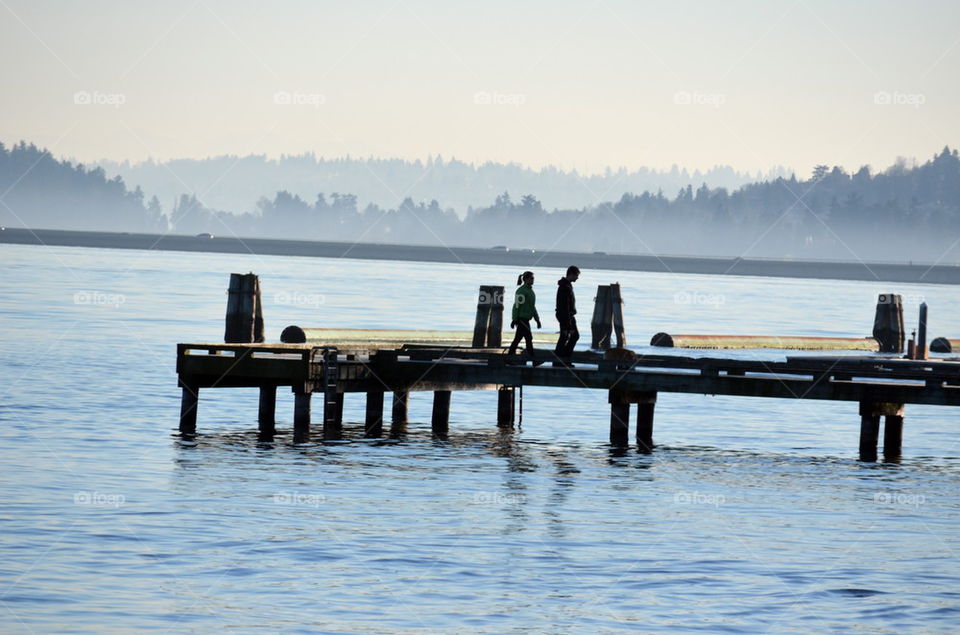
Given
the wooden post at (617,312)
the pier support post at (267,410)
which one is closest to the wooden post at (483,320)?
the wooden post at (617,312)

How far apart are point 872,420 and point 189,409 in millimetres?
14346

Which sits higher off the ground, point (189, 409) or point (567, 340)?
point (567, 340)

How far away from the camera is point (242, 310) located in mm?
32500

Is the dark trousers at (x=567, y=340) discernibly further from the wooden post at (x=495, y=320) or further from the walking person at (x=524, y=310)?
the wooden post at (x=495, y=320)

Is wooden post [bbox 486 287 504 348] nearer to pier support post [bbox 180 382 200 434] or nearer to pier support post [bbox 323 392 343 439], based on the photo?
pier support post [bbox 323 392 343 439]

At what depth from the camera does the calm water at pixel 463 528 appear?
58.8 feet

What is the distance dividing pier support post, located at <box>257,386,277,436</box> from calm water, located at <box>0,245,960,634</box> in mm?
622

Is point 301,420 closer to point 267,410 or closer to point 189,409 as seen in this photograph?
point 267,410

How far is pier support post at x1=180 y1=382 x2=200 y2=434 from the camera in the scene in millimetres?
32156

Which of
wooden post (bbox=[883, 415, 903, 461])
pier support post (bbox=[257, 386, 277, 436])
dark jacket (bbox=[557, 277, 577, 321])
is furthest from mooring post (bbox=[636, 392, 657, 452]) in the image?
pier support post (bbox=[257, 386, 277, 436])

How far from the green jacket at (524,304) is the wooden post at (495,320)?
3.48 meters

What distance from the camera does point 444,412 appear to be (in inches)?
1404

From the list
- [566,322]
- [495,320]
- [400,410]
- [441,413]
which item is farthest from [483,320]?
[400,410]

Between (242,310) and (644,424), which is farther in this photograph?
(644,424)
